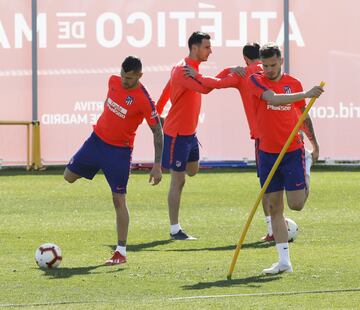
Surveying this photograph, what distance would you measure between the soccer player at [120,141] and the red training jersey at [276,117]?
1329mm

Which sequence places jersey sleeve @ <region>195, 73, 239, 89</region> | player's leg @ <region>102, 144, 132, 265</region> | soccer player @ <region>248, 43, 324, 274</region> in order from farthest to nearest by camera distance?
jersey sleeve @ <region>195, 73, 239, 89</region> → player's leg @ <region>102, 144, 132, 265</region> → soccer player @ <region>248, 43, 324, 274</region>

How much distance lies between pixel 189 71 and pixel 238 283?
157 inches

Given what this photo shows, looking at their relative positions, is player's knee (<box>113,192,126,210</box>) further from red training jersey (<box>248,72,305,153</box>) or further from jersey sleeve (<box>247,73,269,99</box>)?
jersey sleeve (<box>247,73,269,99</box>)

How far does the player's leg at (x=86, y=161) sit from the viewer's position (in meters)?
12.6

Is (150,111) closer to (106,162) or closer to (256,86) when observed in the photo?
(106,162)

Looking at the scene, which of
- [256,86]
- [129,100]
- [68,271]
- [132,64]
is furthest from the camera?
[129,100]

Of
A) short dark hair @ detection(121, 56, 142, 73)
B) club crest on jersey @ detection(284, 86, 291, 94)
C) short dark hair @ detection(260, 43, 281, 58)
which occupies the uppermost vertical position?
short dark hair @ detection(260, 43, 281, 58)

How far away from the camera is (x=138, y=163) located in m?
24.3

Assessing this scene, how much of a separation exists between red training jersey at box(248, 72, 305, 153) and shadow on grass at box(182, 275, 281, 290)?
1240 mm

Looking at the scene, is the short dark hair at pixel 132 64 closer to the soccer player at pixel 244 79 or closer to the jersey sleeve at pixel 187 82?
the soccer player at pixel 244 79

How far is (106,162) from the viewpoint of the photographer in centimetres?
1245

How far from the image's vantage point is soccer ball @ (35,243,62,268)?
38.3 feet

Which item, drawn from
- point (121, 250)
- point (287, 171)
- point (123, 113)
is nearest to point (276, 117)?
point (287, 171)

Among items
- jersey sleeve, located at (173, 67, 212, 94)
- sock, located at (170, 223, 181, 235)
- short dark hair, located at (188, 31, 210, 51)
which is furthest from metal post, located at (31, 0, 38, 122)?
sock, located at (170, 223, 181, 235)
